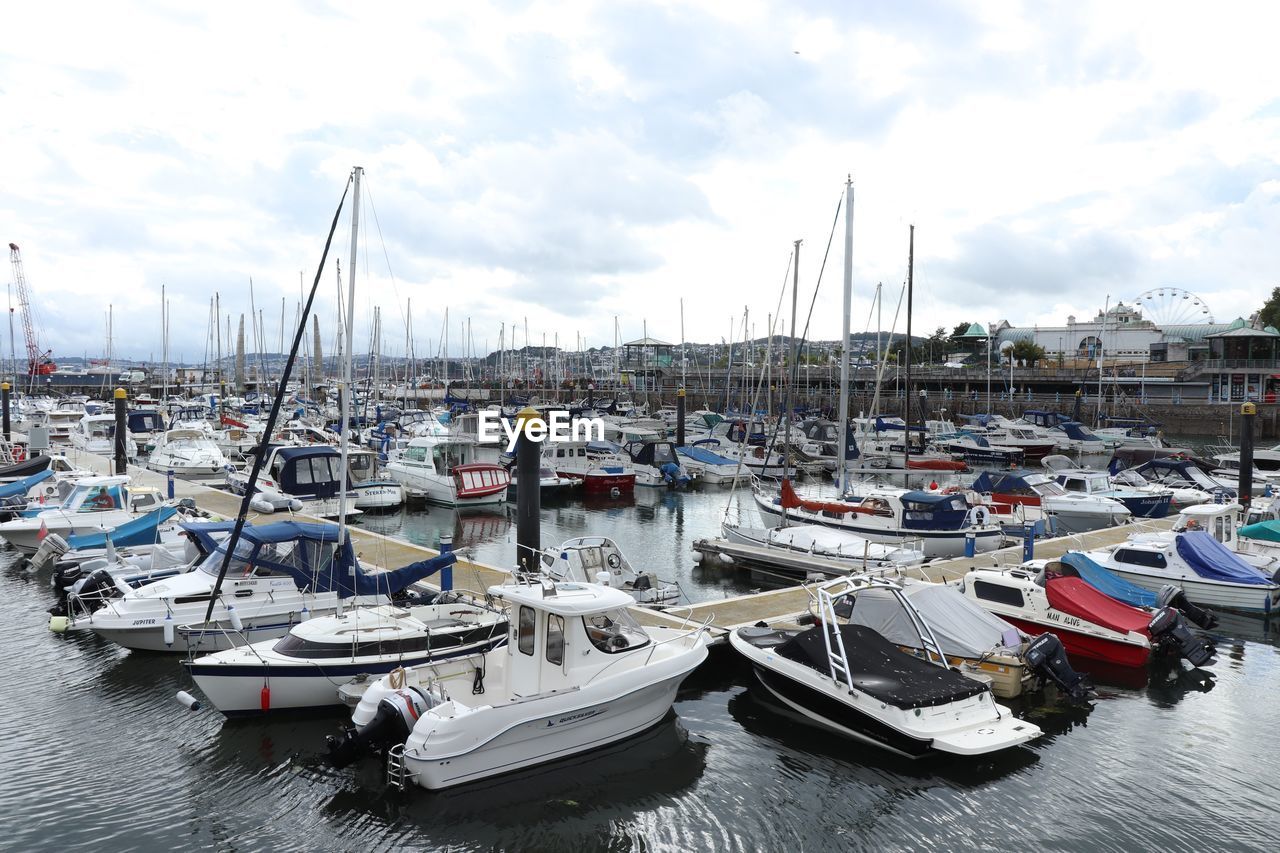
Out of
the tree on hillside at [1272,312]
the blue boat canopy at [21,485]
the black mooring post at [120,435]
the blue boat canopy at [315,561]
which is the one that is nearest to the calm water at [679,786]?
the blue boat canopy at [315,561]

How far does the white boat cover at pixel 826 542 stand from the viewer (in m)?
23.4

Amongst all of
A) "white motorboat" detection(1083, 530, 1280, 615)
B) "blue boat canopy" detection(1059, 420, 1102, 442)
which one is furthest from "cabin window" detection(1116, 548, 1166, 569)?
"blue boat canopy" detection(1059, 420, 1102, 442)

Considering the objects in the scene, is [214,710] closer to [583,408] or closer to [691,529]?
[691,529]

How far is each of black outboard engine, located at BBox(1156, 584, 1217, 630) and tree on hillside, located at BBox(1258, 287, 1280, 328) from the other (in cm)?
9315

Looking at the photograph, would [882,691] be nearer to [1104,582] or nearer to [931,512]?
[1104,582]

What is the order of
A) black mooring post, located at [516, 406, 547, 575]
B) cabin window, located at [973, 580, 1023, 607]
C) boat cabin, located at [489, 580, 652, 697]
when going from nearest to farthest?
boat cabin, located at [489, 580, 652, 697], cabin window, located at [973, 580, 1023, 607], black mooring post, located at [516, 406, 547, 575]

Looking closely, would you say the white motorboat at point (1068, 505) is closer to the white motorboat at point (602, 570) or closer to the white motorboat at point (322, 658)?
the white motorboat at point (602, 570)

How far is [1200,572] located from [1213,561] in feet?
1.36

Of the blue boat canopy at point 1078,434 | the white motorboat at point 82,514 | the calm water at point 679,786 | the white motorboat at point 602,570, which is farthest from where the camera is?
the blue boat canopy at point 1078,434

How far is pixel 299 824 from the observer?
35.1 ft

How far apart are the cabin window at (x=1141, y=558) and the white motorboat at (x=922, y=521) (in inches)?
166

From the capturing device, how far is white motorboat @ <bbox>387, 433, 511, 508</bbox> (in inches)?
1475

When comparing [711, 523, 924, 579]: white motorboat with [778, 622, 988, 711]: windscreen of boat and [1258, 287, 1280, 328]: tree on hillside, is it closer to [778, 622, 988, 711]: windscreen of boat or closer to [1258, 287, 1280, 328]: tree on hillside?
[778, 622, 988, 711]: windscreen of boat

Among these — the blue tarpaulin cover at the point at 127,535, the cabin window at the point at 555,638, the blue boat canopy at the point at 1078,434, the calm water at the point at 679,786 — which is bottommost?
the calm water at the point at 679,786
